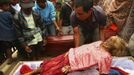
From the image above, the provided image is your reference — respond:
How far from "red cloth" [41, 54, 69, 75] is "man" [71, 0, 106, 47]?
0.65 meters

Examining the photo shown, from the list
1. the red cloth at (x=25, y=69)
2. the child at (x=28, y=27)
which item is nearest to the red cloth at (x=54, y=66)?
the red cloth at (x=25, y=69)

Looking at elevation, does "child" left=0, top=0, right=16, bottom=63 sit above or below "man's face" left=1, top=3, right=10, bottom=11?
below

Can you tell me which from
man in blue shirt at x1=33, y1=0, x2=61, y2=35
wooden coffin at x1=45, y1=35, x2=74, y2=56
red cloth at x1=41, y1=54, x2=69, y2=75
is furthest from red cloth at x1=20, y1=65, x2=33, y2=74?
man in blue shirt at x1=33, y1=0, x2=61, y2=35

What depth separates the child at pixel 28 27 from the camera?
222 inches

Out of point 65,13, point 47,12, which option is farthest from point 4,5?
point 65,13

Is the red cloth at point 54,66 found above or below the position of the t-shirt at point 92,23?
below

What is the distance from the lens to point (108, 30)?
236 inches

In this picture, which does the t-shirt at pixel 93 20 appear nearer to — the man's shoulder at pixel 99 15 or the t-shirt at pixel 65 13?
the man's shoulder at pixel 99 15

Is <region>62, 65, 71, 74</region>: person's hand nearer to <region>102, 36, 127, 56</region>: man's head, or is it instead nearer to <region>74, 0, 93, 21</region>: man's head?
<region>102, 36, 127, 56</region>: man's head

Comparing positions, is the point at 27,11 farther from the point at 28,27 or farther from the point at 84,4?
the point at 84,4

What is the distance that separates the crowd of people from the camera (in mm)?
4625

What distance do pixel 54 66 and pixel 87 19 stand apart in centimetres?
88

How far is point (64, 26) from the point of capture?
676cm

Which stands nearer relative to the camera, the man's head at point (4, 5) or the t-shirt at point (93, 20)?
the t-shirt at point (93, 20)
